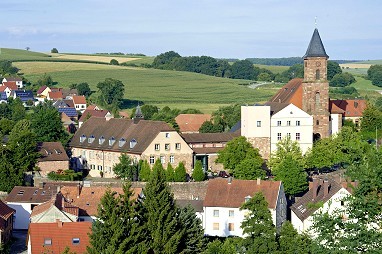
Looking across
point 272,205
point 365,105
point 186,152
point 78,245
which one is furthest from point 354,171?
point 365,105

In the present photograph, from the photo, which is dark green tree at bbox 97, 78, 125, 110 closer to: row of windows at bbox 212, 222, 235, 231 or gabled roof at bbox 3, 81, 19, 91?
gabled roof at bbox 3, 81, 19, 91

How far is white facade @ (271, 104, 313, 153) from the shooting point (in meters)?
72.3

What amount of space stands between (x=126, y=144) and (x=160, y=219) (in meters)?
29.2

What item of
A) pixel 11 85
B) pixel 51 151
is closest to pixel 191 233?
pixel 51 151

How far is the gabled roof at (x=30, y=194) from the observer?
183 ft

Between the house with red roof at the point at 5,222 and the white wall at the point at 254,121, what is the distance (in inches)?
1002

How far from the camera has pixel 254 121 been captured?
72125mm

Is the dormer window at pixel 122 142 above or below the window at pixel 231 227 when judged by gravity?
above

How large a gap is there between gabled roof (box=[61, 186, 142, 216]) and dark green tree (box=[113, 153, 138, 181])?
8555 millimetres

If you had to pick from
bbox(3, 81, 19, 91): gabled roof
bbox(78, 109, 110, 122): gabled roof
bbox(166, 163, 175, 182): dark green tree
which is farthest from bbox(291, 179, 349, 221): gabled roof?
bbox(3, 81, 19, 91): gabled roof

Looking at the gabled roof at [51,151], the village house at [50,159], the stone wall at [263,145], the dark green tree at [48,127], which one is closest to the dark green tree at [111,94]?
the dark green tree at [48,127]

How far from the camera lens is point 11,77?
151 m

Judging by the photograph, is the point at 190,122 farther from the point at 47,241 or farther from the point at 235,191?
the point at 47,241

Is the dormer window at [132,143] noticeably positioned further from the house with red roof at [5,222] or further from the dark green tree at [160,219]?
the dark green tree at [160,219]
